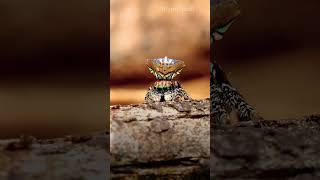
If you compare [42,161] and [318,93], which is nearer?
[42,161]

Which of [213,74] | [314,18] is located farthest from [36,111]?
[314,18]

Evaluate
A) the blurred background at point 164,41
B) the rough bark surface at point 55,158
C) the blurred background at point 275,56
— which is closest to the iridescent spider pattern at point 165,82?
the blurred background at point 164,41

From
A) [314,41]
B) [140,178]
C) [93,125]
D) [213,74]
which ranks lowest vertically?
[140,178]

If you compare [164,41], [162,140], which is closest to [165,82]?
[164,41]

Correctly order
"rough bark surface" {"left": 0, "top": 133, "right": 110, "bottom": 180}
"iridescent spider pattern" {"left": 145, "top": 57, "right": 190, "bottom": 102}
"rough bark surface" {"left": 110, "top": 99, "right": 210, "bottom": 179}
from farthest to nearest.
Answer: "iridescent spider pattern" {"left": 145, "top": 57, "right": 190, "bottom": 102}, "rough bark surface" {"left": 110, "top": 99, "right": 210, "bottom": 179}, "rough bark surface" {"left": 0, "top": 133, "right": 110, "bottom": 180}

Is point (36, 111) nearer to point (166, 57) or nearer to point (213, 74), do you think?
point (166, 57)

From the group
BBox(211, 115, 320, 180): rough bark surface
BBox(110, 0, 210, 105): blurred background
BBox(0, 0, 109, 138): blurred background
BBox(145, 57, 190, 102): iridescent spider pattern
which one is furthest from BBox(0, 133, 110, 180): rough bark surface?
BBox(211, 115, 320, 180): rough bark surface

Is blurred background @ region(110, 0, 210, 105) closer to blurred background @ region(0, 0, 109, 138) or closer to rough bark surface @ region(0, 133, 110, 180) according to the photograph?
blurred background @ region(0, 0, 109, 138)
